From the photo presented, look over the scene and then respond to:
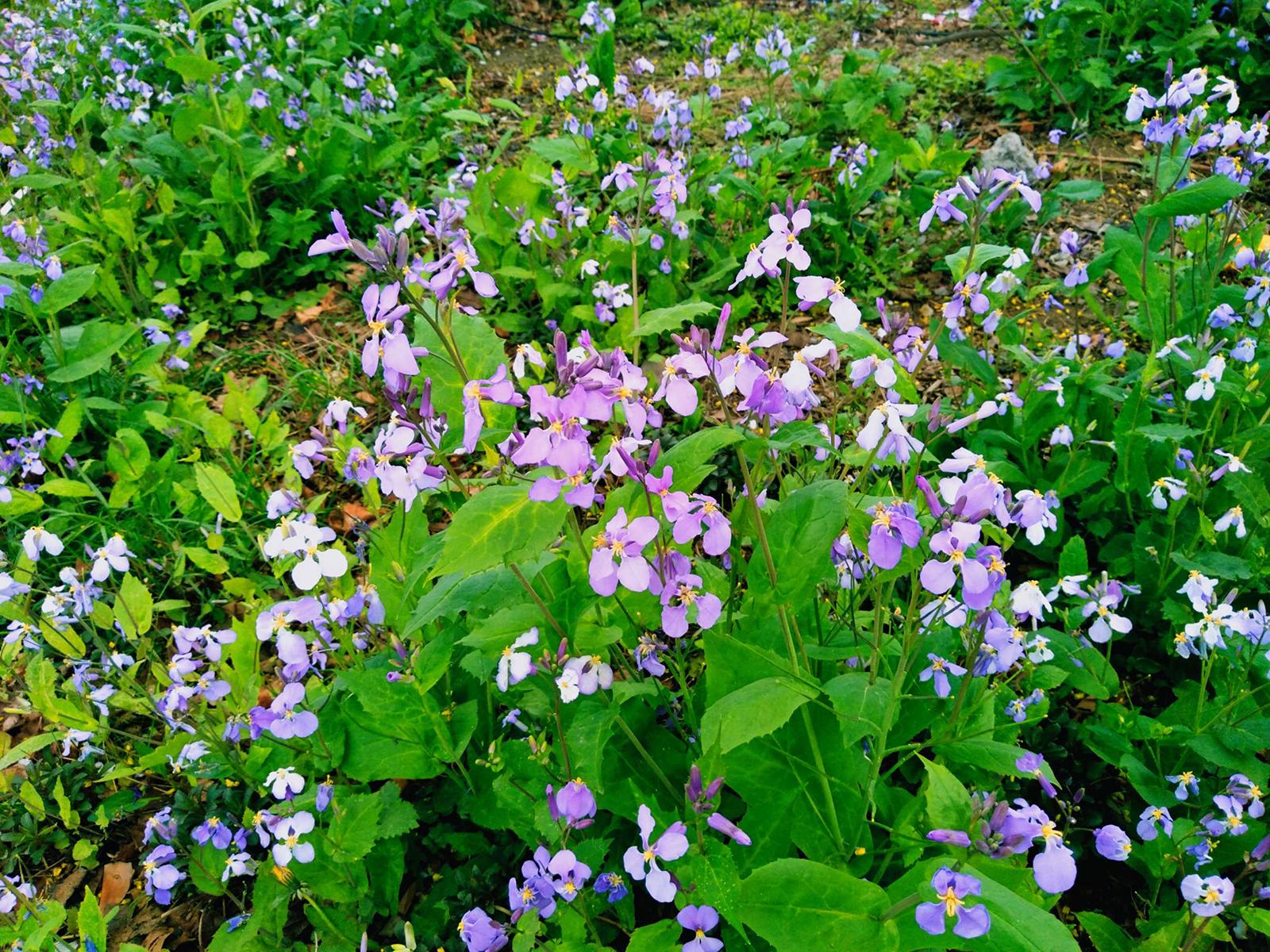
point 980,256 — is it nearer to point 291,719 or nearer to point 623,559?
point 623,559

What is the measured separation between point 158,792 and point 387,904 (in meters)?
0.87

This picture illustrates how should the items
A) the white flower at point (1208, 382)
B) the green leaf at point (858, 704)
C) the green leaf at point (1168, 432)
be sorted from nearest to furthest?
the green leaf at point (858, 704) → the green leaf at point (1168, 432) → the white flower at point (1208, 382)

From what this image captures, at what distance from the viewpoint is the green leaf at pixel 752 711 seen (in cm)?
147

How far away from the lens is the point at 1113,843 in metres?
1.89

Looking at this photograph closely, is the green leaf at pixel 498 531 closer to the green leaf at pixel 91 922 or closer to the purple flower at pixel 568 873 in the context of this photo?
the purple flower at pixel 568 873

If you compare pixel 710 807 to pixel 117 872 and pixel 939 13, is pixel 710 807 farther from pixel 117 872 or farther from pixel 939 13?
pixel 939 13

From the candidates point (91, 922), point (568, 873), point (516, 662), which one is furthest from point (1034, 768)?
point (91, 922)

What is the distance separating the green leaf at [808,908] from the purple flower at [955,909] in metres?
0.20

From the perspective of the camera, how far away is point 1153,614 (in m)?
2.60

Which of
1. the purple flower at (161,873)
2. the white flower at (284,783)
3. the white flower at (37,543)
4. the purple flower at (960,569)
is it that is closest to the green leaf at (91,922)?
the purple flower at (161,873)

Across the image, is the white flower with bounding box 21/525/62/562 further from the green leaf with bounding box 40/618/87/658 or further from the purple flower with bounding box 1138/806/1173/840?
the purple flower with bounding box 1138/806/1173/840

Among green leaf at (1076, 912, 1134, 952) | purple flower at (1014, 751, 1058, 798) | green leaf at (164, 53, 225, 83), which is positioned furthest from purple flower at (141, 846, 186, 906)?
green leaf at (164, 53, 225, 83)

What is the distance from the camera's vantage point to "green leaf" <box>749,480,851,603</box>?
5.23 ft

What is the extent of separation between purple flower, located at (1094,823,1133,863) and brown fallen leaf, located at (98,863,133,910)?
251 cm
